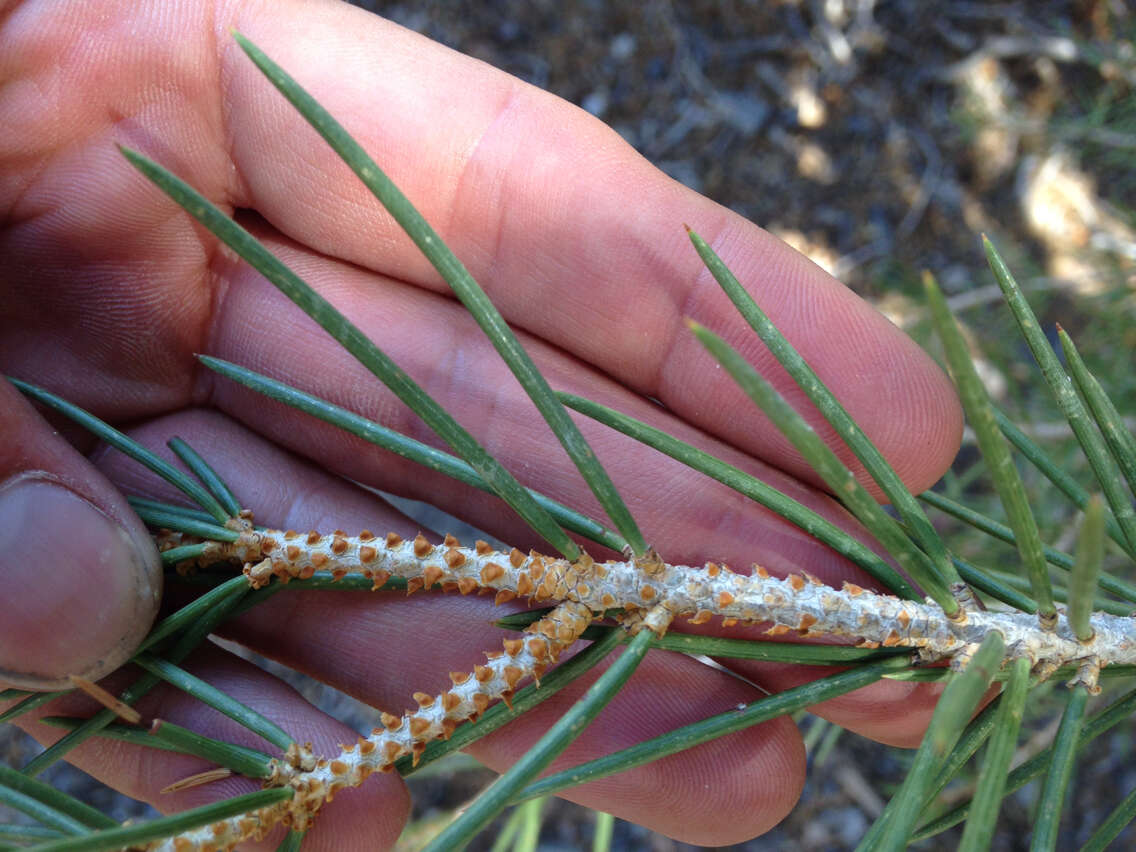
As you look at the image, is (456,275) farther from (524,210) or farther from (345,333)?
(524,210)

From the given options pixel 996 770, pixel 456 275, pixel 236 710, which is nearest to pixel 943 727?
pixel 996 770

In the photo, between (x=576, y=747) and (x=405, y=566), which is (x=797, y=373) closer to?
(x=405, y=566)

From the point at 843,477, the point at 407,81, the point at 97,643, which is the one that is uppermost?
the point at 407,81

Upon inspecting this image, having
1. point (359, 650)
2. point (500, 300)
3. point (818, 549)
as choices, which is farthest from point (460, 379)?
point (818, 549)

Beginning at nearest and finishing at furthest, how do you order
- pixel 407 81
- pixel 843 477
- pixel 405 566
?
pixel 843 477 < pixel 405 566 < pixel 407 81

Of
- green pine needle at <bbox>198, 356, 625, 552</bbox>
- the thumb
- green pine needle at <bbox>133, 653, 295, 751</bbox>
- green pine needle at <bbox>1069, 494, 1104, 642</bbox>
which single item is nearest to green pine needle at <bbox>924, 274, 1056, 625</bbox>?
green pine needle at <bbox>1069, 494, 1104, 642</bbox>

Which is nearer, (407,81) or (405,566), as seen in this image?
(405,566)

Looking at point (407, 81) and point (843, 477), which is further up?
point (407, 81)

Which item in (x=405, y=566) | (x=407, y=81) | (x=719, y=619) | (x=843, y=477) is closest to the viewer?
(x=843, y=477)
